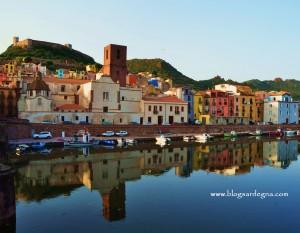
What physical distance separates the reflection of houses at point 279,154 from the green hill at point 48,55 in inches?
3899

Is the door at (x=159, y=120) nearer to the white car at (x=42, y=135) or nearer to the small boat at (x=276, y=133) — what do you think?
the white car at (x=42, y=135)

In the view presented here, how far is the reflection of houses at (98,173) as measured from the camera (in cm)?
2833

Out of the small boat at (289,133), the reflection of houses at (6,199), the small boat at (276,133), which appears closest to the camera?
the reflection of houses at (6,199)

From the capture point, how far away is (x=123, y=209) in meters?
25.1

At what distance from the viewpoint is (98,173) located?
37.1m

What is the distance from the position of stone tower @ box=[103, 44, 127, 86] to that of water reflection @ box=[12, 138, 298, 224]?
100 ft

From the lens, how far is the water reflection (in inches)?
1155

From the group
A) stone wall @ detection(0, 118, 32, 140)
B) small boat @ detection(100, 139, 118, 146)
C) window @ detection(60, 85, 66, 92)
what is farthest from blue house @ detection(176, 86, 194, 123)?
stone wall @ detection(0, 118, 32, 140)

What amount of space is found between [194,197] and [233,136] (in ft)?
185

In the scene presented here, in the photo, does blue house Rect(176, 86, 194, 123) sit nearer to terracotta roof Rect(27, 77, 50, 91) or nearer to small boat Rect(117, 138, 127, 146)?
small boat Rect(117, 138, 127, 146)

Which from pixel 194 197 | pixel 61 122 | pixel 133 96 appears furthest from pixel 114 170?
pixel 133 96

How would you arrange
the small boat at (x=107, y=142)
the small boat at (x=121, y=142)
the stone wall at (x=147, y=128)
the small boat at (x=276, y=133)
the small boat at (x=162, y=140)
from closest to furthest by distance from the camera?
the small boat at (x=107, y=142) < the small boat at (x=121, y=142) < the stone wall at (x=147, y=128) < the small boat at (x=162, y=140) < the small boat at (x=276, y=133)

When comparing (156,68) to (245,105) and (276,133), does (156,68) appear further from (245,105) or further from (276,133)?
(276,133)

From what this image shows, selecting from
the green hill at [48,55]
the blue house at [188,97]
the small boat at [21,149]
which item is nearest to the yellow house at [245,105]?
the blue house at [188,97]
